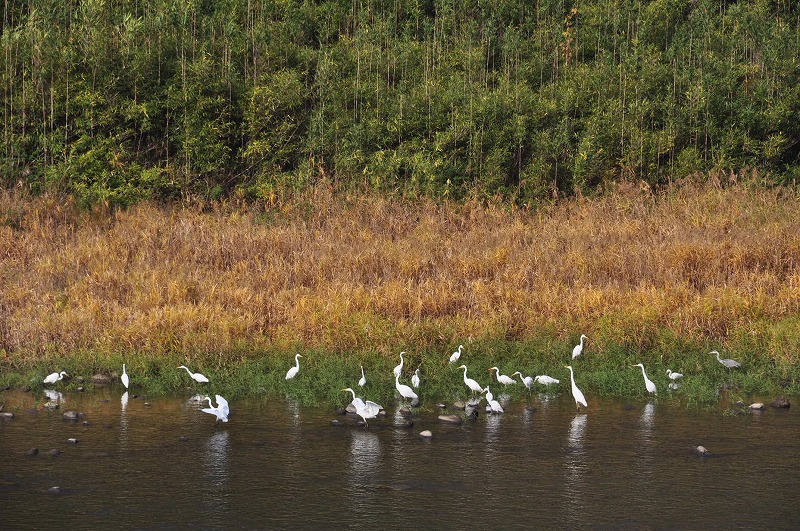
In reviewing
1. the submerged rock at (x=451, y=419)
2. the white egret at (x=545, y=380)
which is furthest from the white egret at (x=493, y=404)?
the white egret at (x=545, y=380)

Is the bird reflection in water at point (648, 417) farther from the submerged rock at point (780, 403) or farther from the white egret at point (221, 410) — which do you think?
the white egret at point (221, 410)

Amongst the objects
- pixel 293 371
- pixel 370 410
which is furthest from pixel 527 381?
pixel 293 371

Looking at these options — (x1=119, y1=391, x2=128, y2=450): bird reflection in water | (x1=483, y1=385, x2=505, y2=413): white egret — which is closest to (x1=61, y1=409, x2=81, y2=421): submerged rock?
(x1=119, y1=391, x2=128, y2=450): bird reflection in water

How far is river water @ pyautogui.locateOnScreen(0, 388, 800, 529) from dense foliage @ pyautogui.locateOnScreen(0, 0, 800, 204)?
1047 cm

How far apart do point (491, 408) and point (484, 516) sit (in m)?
3.41

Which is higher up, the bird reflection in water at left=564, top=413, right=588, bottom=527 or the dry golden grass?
the dry golden grass

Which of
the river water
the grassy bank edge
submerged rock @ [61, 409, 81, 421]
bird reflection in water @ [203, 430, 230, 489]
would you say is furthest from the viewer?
the grassy bank edge

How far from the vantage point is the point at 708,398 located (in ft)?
39.8

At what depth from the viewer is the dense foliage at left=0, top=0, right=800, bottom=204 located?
2205cm

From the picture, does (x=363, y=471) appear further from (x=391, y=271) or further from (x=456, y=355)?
(x=391, y=271)

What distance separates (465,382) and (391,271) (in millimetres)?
4286

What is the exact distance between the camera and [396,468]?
952 cm

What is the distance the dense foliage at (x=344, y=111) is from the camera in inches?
868

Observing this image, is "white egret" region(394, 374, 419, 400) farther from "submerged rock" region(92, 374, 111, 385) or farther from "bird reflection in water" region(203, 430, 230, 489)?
"submerged rock" region(92, 374, 111, 385)
